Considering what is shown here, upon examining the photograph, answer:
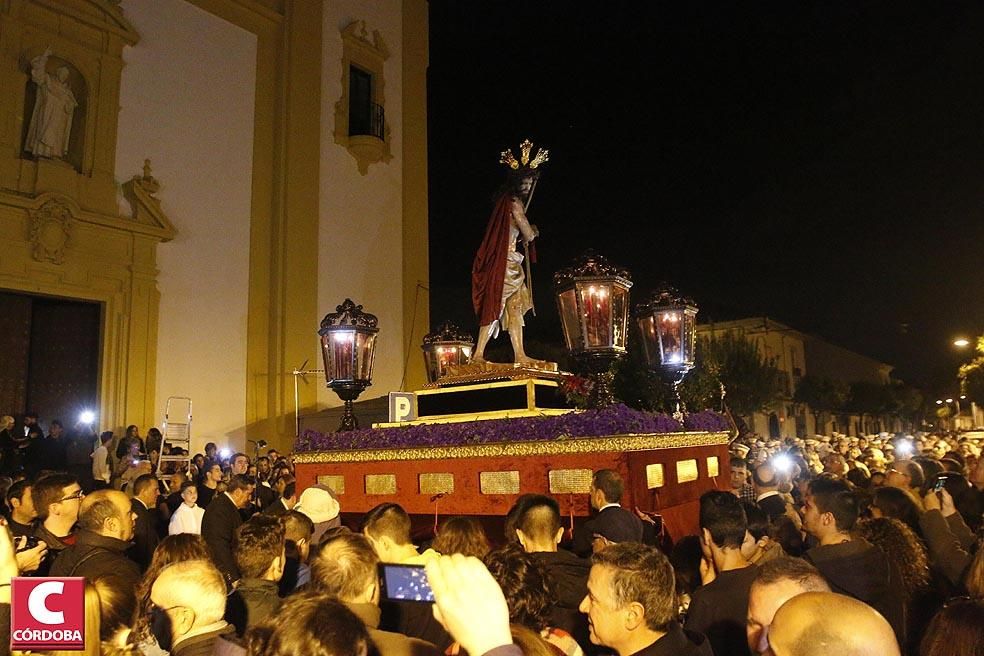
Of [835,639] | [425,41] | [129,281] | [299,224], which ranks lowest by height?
[835,639]

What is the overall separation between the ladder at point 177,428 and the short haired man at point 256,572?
1102 centimetres

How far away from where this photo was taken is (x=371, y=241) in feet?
68.9

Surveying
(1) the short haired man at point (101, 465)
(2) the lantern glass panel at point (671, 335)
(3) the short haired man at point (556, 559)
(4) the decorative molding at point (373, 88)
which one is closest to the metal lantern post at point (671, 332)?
(2) the lantern glass panel at point (671, 335)

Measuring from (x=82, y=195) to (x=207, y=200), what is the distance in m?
2.90

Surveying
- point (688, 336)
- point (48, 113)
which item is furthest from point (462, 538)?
point (48, 113)

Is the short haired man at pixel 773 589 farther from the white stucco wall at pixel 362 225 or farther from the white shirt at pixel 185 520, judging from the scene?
the white stucco wall at pixel 362 225

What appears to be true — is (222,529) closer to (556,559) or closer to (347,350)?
(556,559)

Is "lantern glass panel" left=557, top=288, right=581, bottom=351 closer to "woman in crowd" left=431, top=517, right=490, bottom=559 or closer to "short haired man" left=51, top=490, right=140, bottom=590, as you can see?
"woman in crowd" left=431, top=517, right=490, bottom=559

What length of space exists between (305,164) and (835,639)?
62.3 ft

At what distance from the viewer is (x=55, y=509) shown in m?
4.71

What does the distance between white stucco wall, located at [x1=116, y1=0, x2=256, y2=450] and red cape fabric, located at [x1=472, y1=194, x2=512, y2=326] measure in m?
9.31

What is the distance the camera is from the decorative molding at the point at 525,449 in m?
7.27


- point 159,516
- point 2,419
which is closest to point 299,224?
point 2,419

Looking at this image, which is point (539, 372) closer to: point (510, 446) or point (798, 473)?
point (510, 446)
